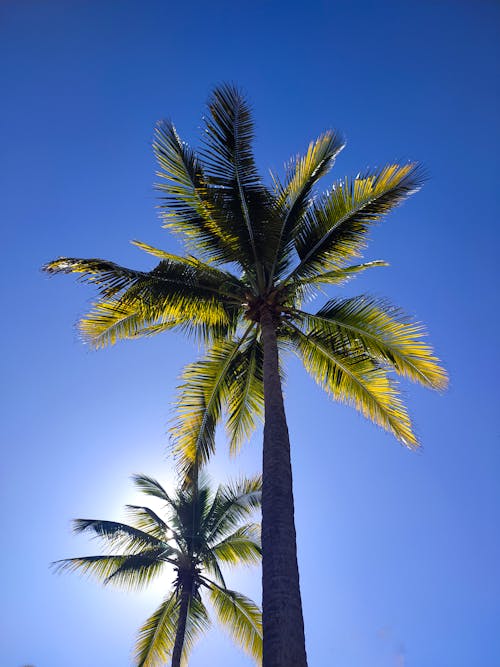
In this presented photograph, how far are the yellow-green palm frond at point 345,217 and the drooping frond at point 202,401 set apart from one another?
185 cm

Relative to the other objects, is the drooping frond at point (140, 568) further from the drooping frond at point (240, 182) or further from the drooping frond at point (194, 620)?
the drooping frond at point (240, 182)

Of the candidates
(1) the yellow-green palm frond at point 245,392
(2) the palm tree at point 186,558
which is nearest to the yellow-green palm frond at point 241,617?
(2) the palm tree at point 186,558

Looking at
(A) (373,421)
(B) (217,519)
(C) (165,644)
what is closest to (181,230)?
(A) (373,421)

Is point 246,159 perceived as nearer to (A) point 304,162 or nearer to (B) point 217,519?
(A) point 304,162

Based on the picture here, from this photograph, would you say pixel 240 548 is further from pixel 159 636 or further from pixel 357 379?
pixel 357 379

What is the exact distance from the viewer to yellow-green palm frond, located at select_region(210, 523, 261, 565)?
1564cm

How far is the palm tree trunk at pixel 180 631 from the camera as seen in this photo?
43.6ft

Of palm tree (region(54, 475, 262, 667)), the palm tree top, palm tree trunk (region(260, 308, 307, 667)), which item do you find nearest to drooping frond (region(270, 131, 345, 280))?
the palm tree top

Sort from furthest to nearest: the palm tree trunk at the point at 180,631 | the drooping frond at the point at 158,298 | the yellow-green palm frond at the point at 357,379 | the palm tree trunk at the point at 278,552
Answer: the palm tree trunk at the point at 180,631, the yellow-green palm frond at the point at 357,379, the drooping frond at the point at 158,298, the palm tree trunk at the point at 278,552

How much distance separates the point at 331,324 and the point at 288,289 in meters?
1.05

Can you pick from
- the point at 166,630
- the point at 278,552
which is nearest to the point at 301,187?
the point at 278,552

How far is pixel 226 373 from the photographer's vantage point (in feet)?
33.1

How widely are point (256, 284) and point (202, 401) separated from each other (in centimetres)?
258

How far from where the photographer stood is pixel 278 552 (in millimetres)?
5461
